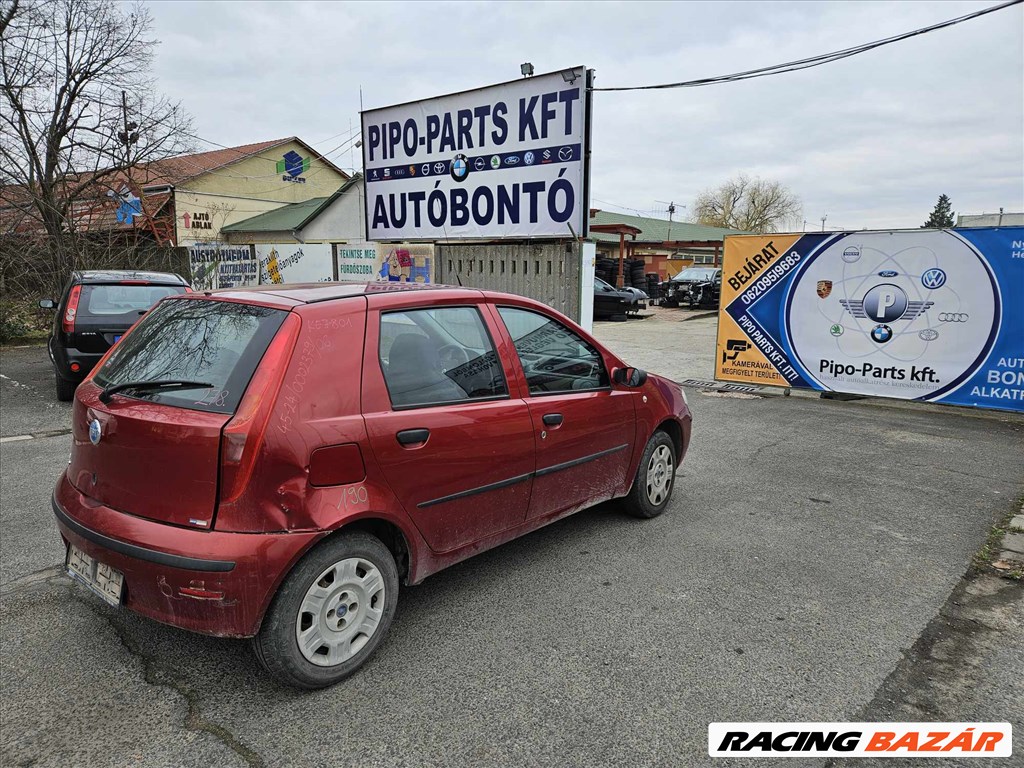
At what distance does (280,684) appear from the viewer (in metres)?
2.79

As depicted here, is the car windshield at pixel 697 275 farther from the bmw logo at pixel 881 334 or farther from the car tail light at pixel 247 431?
the car tail light at pixel 247 431

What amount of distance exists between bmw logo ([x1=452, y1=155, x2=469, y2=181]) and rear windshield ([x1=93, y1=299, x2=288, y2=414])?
7.33m

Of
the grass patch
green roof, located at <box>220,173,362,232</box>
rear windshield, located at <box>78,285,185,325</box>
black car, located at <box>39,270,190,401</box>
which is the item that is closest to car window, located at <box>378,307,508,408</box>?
the grass patch

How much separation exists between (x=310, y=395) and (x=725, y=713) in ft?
6.62

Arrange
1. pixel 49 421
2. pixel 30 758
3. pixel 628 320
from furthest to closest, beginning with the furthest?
pixel 628 320 < pixel 49 421 < pixel 30 758

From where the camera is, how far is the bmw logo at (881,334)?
27.5 feet

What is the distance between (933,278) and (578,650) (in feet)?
23.4

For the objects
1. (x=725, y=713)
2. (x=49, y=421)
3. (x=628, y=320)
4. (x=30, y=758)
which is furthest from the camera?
(x=628, y=320)

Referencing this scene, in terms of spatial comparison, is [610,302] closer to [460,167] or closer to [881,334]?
[460,167]

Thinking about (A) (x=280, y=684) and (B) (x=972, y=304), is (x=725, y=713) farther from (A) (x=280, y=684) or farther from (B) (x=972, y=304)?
(B) (x=972, y=304)

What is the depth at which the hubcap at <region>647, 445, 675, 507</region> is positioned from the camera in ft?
15.1

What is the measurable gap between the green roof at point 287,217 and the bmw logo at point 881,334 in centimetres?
1995

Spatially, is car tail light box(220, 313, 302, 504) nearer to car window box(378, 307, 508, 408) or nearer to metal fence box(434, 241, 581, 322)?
car window box(378, 307, 508, 408)

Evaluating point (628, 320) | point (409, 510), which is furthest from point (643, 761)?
point (628, 320)
